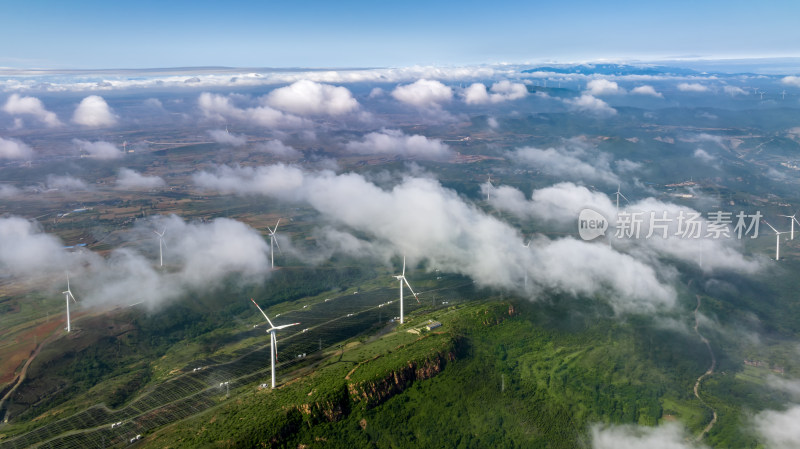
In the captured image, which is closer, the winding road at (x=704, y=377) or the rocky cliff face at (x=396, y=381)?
the rocky cliff face at (x=396, y=381)

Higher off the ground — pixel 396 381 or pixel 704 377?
pixel 396 381

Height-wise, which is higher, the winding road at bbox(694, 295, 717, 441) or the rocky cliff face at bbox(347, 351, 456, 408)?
the rocky cliff face at bbox(347, 351, 456, 408)

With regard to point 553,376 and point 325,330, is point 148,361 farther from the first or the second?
point 553,376

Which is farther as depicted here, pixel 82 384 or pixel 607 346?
pixel 607 346

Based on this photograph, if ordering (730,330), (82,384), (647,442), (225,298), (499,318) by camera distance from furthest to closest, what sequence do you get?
(225,298)
(730,330)
(499,318)
(82,384)
(647,442)

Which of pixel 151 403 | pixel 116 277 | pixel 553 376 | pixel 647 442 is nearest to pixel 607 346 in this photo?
pixel 553 376

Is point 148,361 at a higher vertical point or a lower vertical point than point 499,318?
lower

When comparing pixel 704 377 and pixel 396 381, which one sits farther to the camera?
pixel 704 377

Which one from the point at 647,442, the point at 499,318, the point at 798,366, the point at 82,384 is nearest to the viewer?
the point at 647,442

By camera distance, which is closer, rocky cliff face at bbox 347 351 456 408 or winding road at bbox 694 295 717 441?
rocky cliff face at bbox 347 351 456 408

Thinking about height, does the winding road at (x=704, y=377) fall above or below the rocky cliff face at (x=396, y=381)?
below
